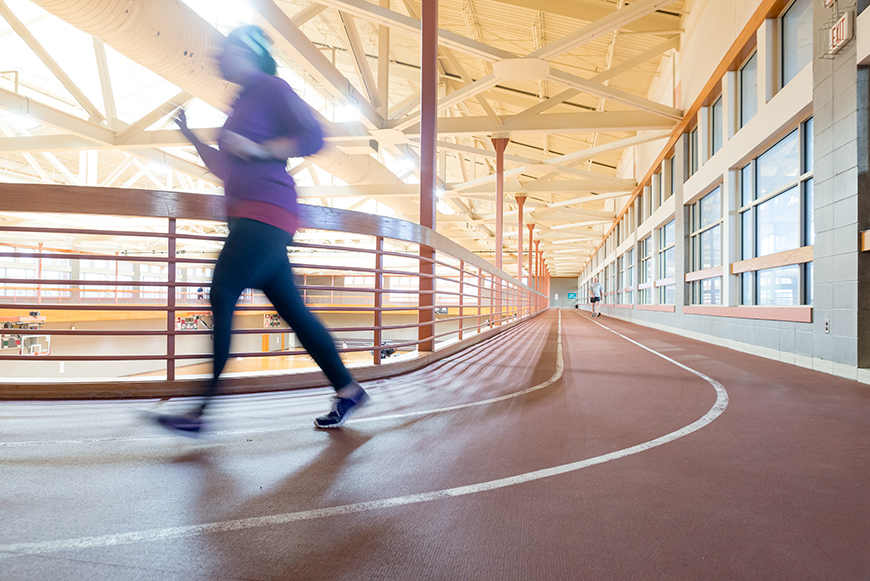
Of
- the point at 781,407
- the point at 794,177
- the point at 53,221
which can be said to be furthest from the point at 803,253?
the point at 53,221

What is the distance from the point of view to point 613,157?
22.9m

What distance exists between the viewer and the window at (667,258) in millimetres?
12609

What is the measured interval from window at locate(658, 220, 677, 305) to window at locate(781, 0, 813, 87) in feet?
20.8

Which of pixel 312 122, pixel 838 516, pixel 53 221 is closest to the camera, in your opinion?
pixel 838 516

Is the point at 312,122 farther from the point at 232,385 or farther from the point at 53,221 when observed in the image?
the point at 53,221

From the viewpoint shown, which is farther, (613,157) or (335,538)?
(613,157)

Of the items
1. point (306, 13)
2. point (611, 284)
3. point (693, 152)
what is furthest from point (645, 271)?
point (306, 13)

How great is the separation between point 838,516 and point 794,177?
Answer: 6.15 meters

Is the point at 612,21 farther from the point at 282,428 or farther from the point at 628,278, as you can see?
the point at 628,278

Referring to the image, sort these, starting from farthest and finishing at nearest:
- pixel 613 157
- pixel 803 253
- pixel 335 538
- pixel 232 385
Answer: pixel 613 157
pixel 803 253
pixel 232 385
pixel 335 538

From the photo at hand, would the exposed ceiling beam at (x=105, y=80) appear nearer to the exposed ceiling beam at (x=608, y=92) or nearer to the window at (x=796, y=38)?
the exposed ceiling beam at (x=608, y=92)

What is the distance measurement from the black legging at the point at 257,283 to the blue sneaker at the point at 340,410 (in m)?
0.29

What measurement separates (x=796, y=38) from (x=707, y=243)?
470 cm

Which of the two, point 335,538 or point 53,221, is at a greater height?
point 53,221
